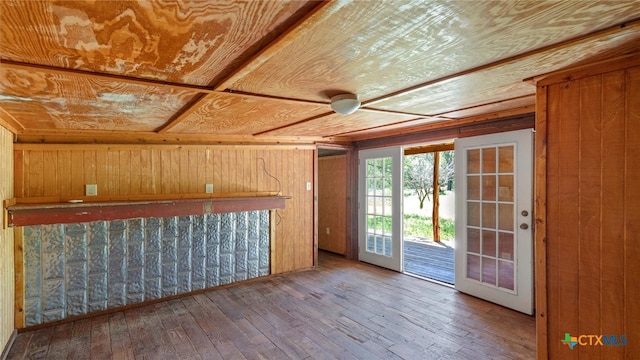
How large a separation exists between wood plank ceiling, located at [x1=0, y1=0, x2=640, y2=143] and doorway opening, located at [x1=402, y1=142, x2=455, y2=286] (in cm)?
317

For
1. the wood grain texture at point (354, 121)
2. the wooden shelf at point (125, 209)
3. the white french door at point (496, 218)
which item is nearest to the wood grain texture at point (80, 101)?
the wooden shelf at point (125, 209)

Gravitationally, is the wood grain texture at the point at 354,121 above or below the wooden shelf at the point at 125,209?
above

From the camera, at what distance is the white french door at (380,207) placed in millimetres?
4512

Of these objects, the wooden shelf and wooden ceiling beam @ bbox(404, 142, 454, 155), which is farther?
wooden ceiling beam @ bbox(404, 142, 454, 155)

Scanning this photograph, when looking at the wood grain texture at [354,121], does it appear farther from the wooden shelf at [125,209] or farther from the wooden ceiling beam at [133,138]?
Result: the wooden shelf at [125,209]

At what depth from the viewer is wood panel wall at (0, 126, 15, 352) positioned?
7.92 feet

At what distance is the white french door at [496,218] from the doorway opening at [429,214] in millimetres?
681

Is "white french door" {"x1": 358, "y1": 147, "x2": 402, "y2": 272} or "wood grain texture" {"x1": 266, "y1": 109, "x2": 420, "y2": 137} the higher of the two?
"wood grain texture" {"x1": 266, "y1": 109, "x2": 420, "y2": 137}

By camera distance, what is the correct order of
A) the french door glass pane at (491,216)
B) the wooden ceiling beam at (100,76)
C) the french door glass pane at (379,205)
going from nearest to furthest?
1. the wooden ceiling beam at (100,76)
2. the french door glass pane at (491,216)
3. the french door glass pane at (379,205)

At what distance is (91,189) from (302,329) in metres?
2.62

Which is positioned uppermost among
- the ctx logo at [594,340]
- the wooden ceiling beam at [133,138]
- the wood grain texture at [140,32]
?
the wood grain texture at [140,32]

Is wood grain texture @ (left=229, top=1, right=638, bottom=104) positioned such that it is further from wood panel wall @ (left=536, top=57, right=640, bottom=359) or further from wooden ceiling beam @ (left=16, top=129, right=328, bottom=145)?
wooden ceiling beam @ (left=16, top=129, right=328, bottom=145)

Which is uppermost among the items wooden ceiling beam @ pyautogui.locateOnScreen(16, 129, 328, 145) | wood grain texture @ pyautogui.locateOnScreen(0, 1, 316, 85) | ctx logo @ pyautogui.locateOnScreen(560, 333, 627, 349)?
wood grain texture @ pyautogui.locateOnScreen(0, 1, 316, 85)

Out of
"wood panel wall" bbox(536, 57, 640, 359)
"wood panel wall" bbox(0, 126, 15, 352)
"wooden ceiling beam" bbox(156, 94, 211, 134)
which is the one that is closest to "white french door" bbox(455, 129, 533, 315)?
"wood panel wall" bbox(536, 57, 640, 359)
